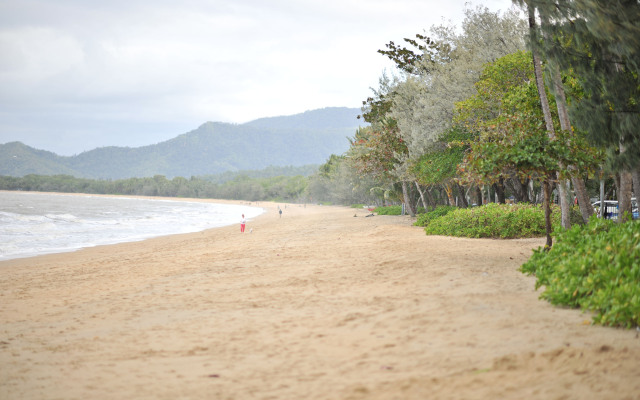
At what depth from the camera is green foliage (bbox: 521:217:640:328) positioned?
229 inches

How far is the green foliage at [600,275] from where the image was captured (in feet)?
19.1

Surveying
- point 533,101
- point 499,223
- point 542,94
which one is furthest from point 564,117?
point 499,223

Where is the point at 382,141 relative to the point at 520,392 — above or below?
above

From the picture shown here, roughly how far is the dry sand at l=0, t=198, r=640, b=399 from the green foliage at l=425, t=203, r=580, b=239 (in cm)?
583

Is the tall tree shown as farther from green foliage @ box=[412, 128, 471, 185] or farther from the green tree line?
green foliage @ box=[412, 128, 471, 185]

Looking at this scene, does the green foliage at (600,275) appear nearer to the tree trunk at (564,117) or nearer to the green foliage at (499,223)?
the tree trunk at (564,117)

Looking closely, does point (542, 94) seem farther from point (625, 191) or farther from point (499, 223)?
point (499, 223)

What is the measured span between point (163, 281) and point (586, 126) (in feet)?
32.1

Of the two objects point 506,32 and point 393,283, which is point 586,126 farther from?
point 506,32

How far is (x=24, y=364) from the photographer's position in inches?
257

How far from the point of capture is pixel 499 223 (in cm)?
1777

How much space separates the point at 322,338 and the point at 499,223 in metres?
13.0

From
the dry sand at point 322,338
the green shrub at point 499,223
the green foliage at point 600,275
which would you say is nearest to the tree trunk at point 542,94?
the dry sand at point 322,338

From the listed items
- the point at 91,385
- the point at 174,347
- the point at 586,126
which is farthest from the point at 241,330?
the point at 586,126
